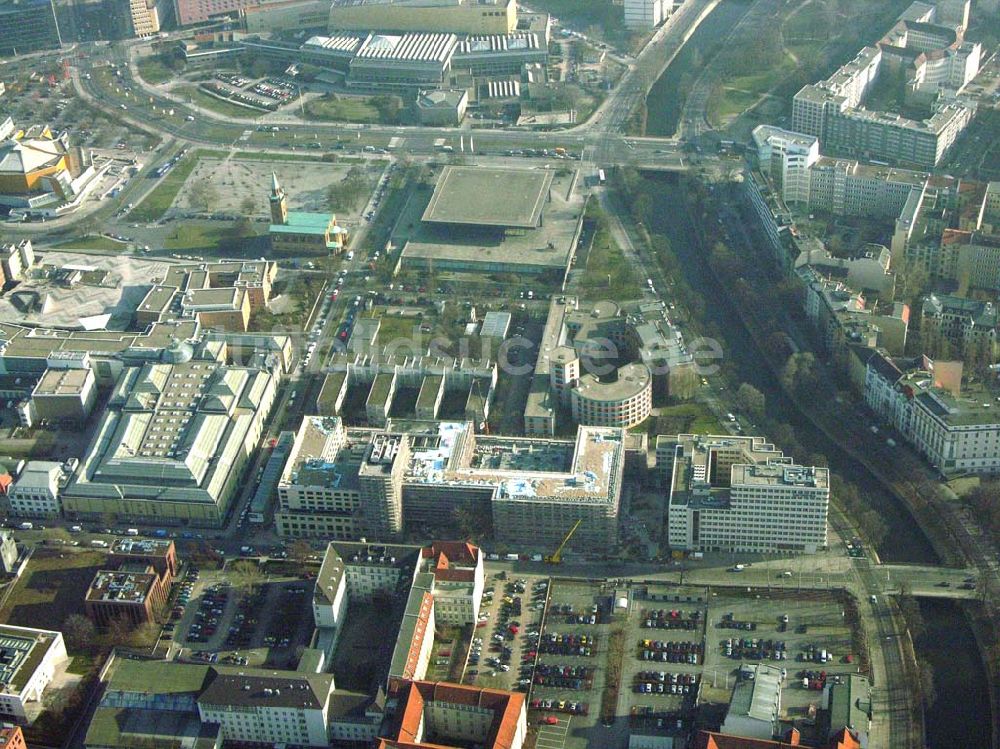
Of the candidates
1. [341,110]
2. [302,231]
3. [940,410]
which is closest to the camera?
[940,410]

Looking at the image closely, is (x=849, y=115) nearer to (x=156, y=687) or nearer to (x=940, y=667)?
(x=940, y=667)

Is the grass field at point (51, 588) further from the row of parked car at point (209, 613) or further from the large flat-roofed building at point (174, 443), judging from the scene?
the row of parked car at point (209, 613)

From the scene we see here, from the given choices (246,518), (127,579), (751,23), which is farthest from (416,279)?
(751,23)

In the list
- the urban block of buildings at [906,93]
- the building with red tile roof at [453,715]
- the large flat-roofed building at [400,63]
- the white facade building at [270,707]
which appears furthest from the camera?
the large flat-roofed building at [400,63]

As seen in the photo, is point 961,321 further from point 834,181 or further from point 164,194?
point 164,194

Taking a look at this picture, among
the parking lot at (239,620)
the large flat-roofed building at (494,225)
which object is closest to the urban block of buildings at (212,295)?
the large flat-roofed building at (494,225)

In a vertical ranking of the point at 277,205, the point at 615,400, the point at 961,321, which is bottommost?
the point at 615,400

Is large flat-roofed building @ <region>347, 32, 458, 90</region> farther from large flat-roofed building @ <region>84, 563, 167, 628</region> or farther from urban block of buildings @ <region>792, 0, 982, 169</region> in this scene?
large flat-roofed building @ <region>84, 563, 167, 628</region>

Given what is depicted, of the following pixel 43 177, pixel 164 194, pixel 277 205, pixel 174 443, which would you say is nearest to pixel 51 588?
pixel 174 443
